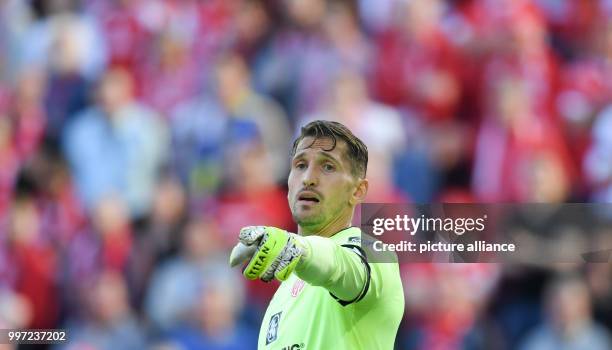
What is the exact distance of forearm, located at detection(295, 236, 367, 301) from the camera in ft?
8.36

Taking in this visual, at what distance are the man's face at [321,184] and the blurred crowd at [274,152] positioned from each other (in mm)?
2710

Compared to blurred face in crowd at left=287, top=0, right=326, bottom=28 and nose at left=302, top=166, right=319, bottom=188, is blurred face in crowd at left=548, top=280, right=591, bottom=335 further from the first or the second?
nose at left=302, top=166, right=319, bottom=188

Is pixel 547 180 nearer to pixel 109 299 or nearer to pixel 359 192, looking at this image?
pixel 109 299

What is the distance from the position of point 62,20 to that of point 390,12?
237cm

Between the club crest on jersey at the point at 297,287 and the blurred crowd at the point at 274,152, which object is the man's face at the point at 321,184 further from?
the blurred crowd at the point at 274,152

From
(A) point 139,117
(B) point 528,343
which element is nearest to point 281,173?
(A) point 139,117

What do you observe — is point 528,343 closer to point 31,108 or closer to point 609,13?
point 609,13

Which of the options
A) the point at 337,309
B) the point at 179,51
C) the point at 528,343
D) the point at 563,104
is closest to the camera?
the point at 337,309

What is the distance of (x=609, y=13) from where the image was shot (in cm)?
638

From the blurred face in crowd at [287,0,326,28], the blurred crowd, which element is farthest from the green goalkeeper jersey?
the blurred face in crowd at [287,0,326,28]

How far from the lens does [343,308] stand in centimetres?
296

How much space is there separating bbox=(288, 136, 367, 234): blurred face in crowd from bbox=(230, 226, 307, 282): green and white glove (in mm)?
684

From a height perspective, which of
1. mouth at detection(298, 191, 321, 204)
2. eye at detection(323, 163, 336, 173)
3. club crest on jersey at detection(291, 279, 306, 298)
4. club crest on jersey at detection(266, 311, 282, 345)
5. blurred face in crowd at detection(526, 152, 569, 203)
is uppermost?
blurred face in crowd at detection(526, 152, 569, 203)

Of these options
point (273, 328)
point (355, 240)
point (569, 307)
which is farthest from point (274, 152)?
point (355, 240)
